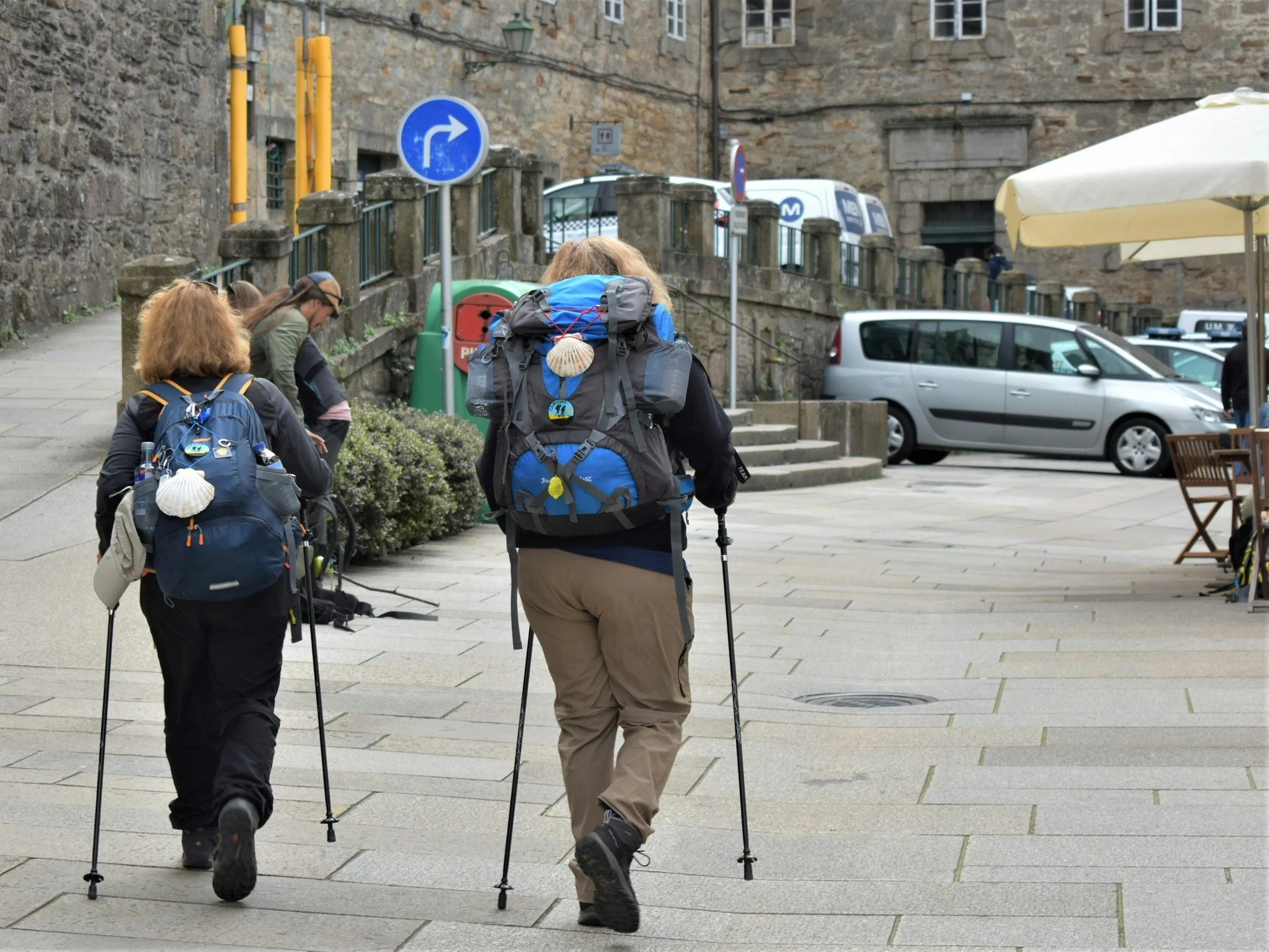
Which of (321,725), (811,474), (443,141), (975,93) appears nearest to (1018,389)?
(811,474)

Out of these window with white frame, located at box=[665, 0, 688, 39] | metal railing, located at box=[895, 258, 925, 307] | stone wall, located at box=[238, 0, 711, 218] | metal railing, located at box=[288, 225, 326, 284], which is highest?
window with white frame, located at box=[665, 0, 688, 39]

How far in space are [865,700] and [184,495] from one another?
11.7ft

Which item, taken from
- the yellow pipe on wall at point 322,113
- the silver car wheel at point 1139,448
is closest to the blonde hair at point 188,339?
the silver car wheel at point 1139,448

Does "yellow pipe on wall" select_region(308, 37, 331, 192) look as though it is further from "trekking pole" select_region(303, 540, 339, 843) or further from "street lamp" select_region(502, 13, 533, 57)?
"trekking pole" select_region(303, 540, 339, 843)

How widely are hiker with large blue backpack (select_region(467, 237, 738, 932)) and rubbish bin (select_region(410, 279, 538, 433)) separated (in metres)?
8.13

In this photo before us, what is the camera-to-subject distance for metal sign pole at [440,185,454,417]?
11.7m

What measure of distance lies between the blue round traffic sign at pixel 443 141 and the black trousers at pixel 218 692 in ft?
24.8

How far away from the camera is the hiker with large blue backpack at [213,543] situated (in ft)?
14.1

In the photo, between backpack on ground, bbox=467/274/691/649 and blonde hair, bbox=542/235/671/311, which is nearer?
backpack on ground, bbox=467/274/691/649

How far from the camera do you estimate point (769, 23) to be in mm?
35906

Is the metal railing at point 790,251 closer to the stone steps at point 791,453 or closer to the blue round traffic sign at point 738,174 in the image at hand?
the blue round traffic sign at point 738,174

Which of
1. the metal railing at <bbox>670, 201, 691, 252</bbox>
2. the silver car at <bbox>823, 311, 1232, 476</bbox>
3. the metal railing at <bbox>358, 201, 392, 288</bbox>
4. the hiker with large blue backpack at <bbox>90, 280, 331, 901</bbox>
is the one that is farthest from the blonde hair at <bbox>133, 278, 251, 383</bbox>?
the metal railing at <bbox>670, 201, 691, 252</bbox>

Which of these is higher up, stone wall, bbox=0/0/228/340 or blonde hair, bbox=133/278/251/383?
stone wall, bbox=0/0/228/340

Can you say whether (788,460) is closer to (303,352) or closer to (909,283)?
(303,352)
